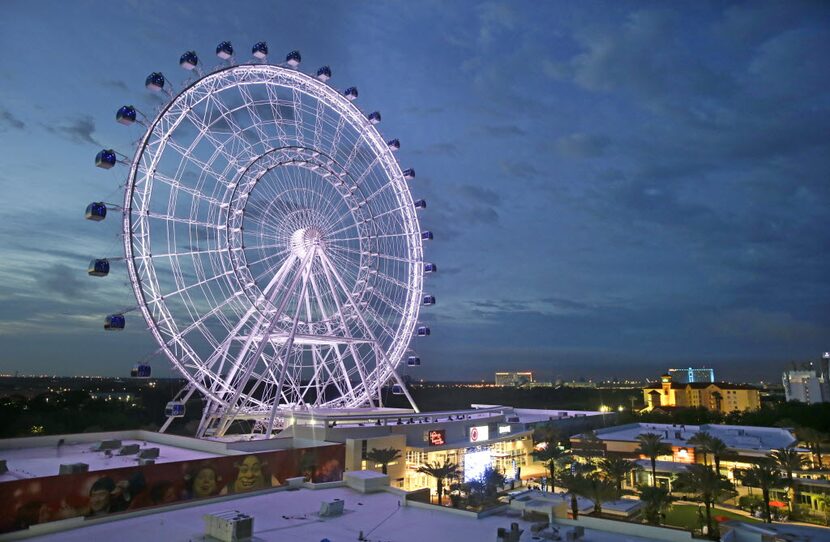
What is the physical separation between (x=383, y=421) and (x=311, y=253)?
13.5 m

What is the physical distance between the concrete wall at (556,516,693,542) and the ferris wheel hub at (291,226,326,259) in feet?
87.7

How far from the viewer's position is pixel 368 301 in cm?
4778

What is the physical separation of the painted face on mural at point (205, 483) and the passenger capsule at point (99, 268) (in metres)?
11.8

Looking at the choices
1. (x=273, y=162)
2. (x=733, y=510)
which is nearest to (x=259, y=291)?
(x=273, y=162)

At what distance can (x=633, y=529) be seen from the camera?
65.2ft

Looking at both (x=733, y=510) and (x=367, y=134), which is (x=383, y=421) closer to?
(x=367, y=134)

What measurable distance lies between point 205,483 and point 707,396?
443 ft

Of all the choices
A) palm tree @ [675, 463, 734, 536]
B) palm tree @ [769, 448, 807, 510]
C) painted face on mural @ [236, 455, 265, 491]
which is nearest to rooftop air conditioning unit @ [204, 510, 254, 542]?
painted face on mural @ [236, 455, 265, 491]

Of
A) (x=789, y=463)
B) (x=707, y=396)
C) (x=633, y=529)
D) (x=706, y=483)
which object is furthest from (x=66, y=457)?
(x=707, y=396)

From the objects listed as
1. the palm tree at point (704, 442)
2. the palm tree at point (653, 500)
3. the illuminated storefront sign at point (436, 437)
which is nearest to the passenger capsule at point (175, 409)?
the illuminated storefront sign at point (436, 437)

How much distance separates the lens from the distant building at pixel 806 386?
137250 mm

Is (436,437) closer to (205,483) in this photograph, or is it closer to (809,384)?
(205,483)

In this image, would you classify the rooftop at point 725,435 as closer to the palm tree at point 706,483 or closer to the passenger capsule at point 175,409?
the palm tree at point 706,483

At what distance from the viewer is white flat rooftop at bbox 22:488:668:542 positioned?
1894cm
